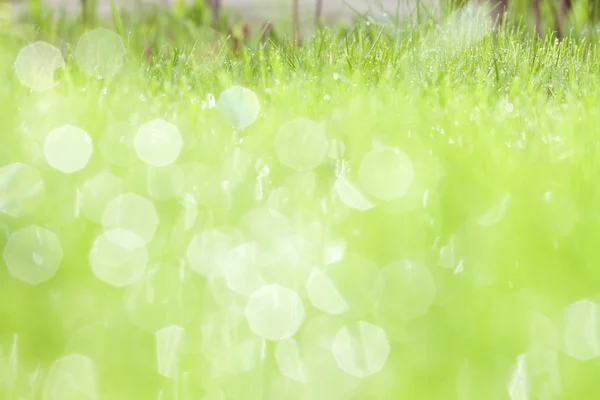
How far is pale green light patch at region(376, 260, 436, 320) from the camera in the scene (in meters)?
0.98

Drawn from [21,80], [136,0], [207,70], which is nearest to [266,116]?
[207,70]

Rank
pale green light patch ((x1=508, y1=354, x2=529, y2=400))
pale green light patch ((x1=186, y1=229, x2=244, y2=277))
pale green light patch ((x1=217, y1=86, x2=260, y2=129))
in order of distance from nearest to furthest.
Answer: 1. pale green light patch ((x1=508, y1=354, x2=529, y2=400))
2. pale green light patch ((x1=186, y1=229, x2=244, y2=277))
3. pale green light patch ((x1=217, y1=86, x2=260, y2=129))

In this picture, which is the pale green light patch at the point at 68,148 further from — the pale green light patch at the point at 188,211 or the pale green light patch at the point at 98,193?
the pale green light patch at the point at 188,211

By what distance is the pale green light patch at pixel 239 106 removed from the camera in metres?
1.83

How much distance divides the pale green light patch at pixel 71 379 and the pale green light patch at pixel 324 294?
0.30m

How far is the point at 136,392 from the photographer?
2.76ft

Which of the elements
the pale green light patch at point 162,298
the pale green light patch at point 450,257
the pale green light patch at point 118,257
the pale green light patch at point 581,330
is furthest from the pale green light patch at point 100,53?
the pale green light patch at point 581,330

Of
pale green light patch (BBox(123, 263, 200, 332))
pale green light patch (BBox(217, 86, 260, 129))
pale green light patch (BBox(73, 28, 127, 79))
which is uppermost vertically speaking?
pale green light patch (BBox(123, 263, 200, 332))

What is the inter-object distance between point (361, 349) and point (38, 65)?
214cm

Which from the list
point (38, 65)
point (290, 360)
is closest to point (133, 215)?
point (290, 360)

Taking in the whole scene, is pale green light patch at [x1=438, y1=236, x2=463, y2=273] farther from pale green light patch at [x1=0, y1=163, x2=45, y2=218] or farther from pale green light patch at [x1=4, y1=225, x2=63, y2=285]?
pale green light patch at [x1=0, y1=163, x2=45, y2=218]

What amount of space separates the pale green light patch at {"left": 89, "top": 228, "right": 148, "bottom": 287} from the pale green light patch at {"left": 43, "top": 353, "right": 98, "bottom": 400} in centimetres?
16

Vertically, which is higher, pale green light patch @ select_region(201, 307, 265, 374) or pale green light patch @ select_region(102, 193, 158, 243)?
pale green light patch @ select_region(201, 307, 265, 374)

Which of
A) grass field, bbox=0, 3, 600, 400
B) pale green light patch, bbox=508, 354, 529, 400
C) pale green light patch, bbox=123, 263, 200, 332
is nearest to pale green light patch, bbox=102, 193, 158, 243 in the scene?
grass field, bbox=0, 3, 600, 400
